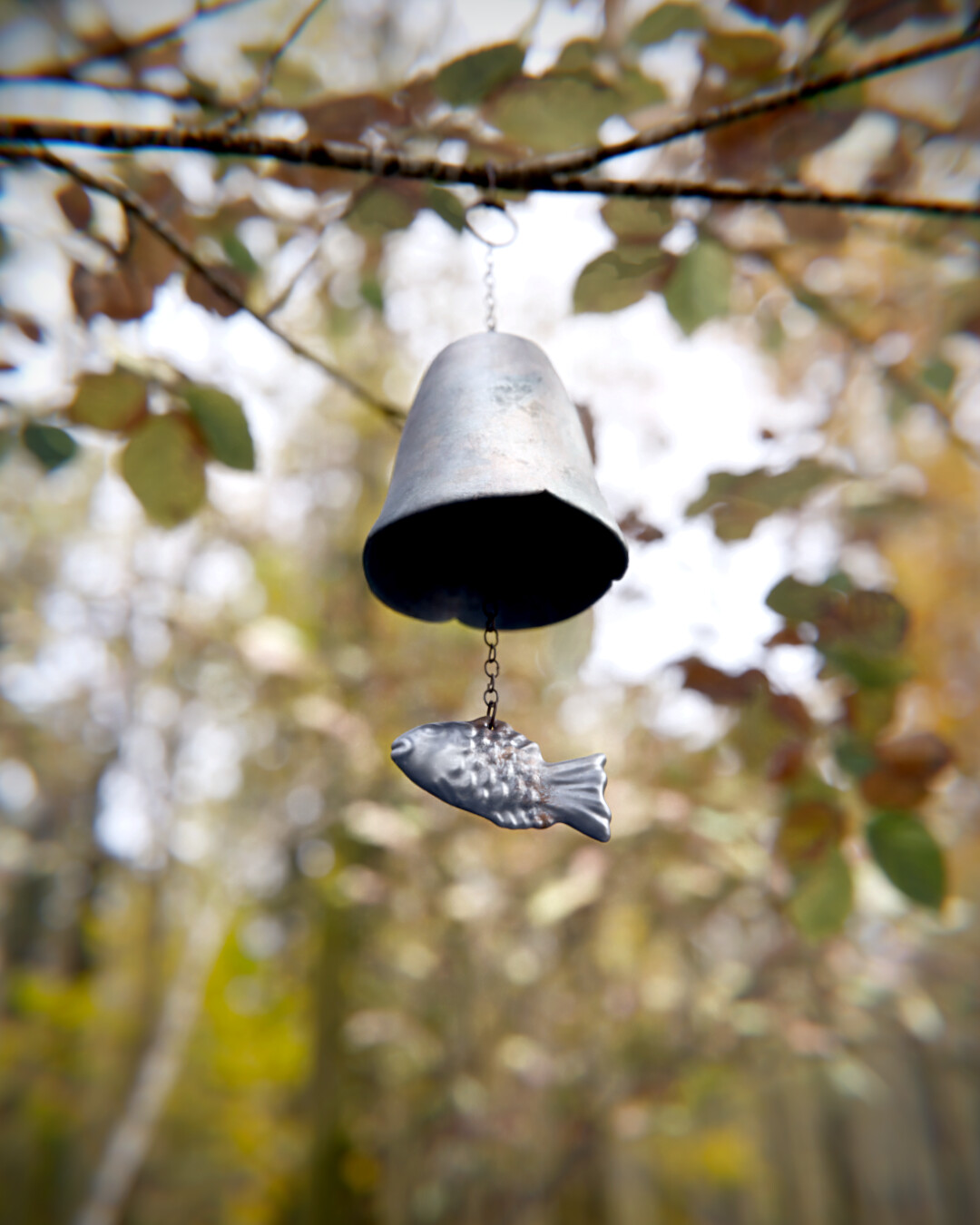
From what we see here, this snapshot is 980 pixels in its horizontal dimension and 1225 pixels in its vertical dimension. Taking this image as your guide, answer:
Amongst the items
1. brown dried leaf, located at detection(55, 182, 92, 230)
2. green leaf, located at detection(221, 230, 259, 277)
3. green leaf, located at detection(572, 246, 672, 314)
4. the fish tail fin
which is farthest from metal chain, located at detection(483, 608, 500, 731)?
brown dried leaf, located at detection(55, 182, 92, 230)

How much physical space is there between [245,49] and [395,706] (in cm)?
249

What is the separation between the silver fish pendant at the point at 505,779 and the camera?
34.1 inches

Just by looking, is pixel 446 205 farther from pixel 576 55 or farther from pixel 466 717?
pixel 466 717

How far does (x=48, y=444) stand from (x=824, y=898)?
1497 mm

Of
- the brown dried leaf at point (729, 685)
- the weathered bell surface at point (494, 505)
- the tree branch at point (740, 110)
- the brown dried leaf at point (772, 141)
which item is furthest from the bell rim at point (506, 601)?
the brown dried leaf at point (772, 141)

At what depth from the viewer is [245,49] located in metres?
1.38

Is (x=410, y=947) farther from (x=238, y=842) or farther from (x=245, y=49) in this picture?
(x=245, y=49)

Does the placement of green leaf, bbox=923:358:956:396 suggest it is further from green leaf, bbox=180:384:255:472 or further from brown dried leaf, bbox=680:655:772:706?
green leaf, bbox=180:384:255:472

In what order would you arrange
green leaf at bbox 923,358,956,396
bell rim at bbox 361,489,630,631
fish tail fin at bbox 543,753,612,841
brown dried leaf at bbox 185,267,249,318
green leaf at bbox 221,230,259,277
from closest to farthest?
fish tail fin at bbox 543,753,612,841 → bell rim at bbox 361,489,630,631 → brown dried leaf at bbox 185,267,249,318 → green leaf at bbox 221,230,259,277 → green leaf at bbox 923,358,956,396

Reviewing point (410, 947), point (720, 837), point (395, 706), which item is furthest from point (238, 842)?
point (720, 837)

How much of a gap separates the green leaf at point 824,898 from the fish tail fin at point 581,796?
677 millimetres

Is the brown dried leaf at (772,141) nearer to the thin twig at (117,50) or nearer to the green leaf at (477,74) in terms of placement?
the green leaf at (477,74)

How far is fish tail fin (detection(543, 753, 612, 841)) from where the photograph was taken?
85cm

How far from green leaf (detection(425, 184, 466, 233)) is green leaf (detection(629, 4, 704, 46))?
1.12 ft
